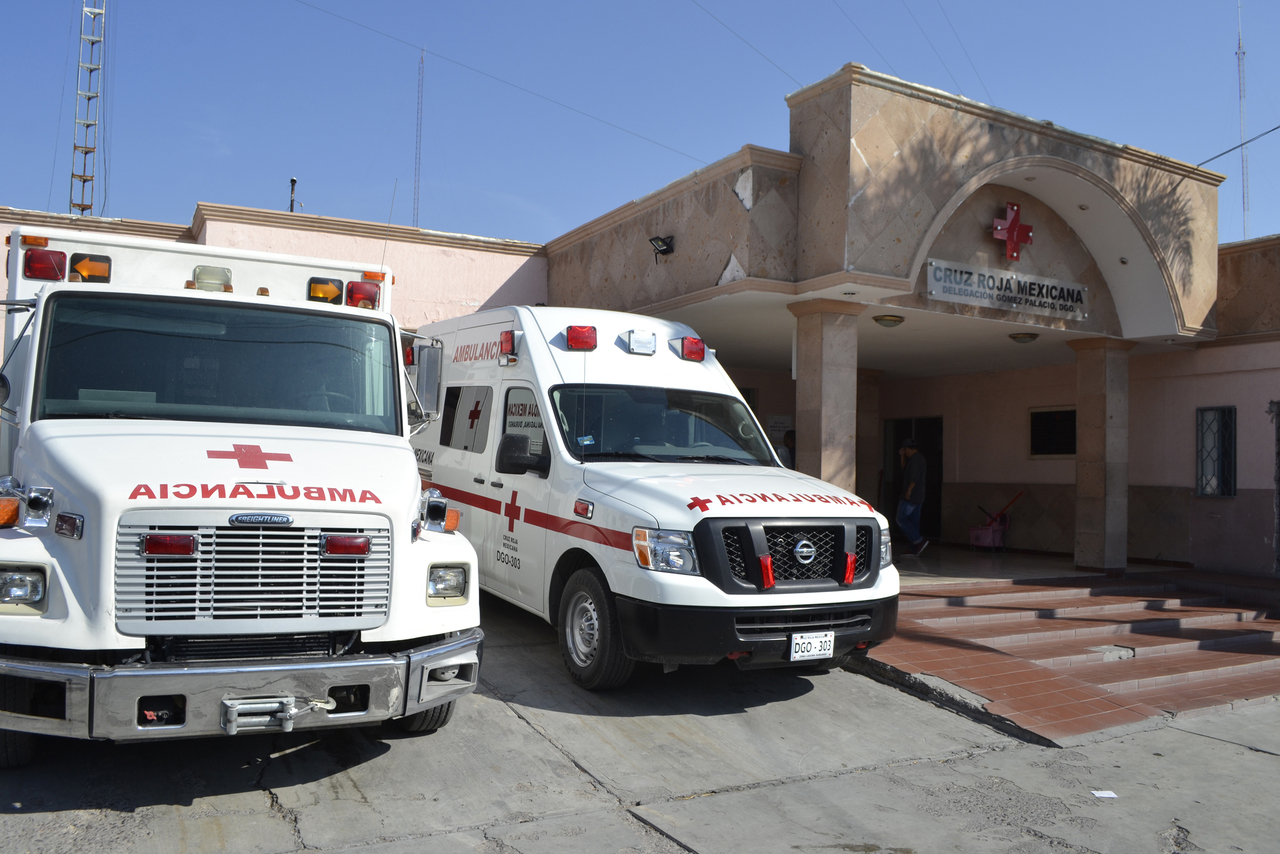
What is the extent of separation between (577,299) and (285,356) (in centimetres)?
794

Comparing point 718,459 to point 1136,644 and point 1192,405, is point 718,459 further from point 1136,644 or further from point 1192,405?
point 1192,405

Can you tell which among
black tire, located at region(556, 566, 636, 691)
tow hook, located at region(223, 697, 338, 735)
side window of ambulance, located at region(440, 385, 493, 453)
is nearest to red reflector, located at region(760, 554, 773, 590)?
black tire, located at region(556, 566, 636, 691)

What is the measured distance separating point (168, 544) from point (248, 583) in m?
0.36

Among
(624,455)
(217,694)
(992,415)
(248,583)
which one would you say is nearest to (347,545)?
(248,583)

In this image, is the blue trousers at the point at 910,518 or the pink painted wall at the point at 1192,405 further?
the blue trousers at the point at 910,518

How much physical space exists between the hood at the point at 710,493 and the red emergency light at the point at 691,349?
4.28 ft

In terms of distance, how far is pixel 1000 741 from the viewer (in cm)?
588

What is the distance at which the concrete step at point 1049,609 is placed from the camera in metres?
8.72

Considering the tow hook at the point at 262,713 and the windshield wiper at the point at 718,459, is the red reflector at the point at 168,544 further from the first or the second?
the windshield wiper at the point at 718,459

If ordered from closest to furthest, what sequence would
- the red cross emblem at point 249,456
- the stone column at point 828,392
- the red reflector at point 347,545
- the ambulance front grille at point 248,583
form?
the ambulance front grille at point 248,583 → the red reflector at point 347,545 → the red cross emblem at point 249,456 → the stone column at point 828,392

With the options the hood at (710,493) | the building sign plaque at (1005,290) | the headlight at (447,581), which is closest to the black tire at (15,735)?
the headlight at (447,581)

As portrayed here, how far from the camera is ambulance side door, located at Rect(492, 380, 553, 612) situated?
6.65 metres

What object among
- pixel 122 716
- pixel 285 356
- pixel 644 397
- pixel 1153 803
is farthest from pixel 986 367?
pixel 122 716

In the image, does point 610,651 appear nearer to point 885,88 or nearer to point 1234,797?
point 1234,797
